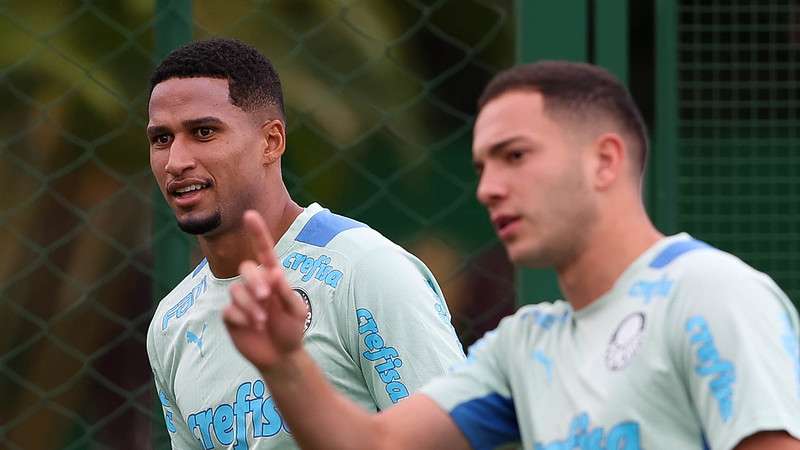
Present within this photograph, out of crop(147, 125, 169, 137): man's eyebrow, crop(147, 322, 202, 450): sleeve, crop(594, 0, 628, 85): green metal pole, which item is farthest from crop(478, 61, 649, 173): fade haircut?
crop(594, 0, 628, 85): green metal pole

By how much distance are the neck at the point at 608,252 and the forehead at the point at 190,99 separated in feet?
4.57

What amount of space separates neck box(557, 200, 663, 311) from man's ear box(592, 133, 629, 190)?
6 cm

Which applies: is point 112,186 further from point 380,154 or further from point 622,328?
point 622,328

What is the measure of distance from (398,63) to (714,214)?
3.27 ft

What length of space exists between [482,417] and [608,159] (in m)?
0.52

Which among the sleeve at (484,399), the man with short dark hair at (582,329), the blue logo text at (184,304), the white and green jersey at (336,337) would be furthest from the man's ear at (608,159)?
the blue logo text at (184,304)

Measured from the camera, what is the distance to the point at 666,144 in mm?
4848

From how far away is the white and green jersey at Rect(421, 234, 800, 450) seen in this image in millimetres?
2672

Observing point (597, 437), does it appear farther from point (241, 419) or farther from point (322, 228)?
point (322, 228)

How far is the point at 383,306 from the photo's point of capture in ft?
12.7

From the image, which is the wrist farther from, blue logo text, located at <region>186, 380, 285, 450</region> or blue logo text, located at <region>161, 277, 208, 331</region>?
blue logo text, located at <region>161, 277, 208, 331</region>

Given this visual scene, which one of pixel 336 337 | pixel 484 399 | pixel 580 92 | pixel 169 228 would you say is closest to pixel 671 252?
pixel 580 92

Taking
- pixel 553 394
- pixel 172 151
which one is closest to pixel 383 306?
pixel 172 151

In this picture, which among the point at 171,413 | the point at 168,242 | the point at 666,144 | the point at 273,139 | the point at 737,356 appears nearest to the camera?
the point at 737,356
